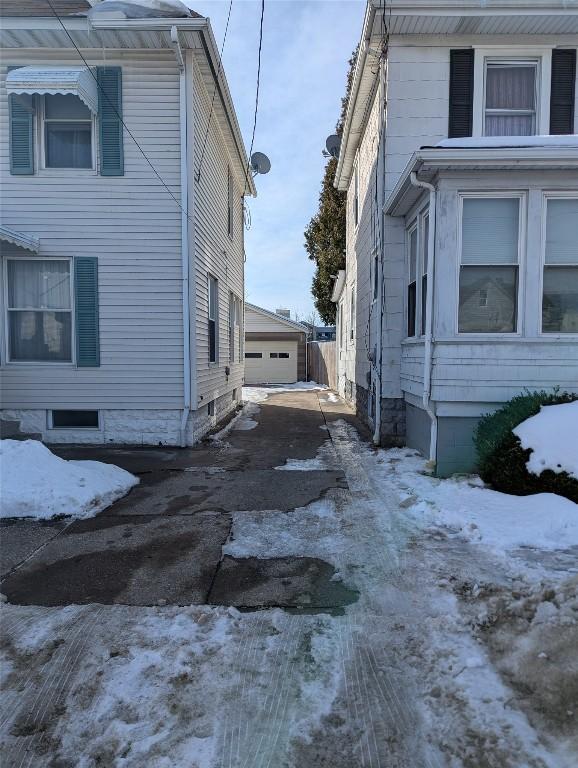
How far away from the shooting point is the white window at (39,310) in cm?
753

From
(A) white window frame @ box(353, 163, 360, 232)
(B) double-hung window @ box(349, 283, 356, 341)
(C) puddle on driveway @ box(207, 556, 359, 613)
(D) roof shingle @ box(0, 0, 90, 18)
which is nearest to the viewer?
(C) puddle on driveway @ box(207, 556, 359, 613)

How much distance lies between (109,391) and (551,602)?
21.2 feet

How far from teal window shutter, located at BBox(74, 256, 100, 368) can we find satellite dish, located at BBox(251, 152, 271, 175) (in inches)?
265

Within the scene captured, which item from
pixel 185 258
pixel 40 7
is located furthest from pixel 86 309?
pixel 40 7

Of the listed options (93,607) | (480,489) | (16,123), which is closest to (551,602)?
(480,489)

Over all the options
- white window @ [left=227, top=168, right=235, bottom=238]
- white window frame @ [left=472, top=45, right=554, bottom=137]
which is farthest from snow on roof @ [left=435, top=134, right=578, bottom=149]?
white window @ [left=227, top=168, right=235, bottom=238]

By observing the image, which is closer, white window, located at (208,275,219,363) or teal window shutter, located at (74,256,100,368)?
teal window shutter, located at (74,256,100,368)

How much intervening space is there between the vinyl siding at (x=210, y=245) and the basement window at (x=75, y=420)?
166 cm

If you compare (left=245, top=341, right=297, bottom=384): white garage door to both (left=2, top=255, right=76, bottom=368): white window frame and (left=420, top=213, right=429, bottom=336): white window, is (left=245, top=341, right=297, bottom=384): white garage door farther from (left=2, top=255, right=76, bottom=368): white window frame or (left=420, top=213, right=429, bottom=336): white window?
(left=420, top=213, right=429, bottom=336): white window

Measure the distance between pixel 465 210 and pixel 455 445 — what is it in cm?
273

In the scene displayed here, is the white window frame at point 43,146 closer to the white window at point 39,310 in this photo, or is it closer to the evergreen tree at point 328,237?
the white window at point 39,310

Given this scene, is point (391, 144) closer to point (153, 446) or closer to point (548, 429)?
point (548, 429)

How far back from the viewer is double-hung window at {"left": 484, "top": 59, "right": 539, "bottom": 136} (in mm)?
7402

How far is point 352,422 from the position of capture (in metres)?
10.9
